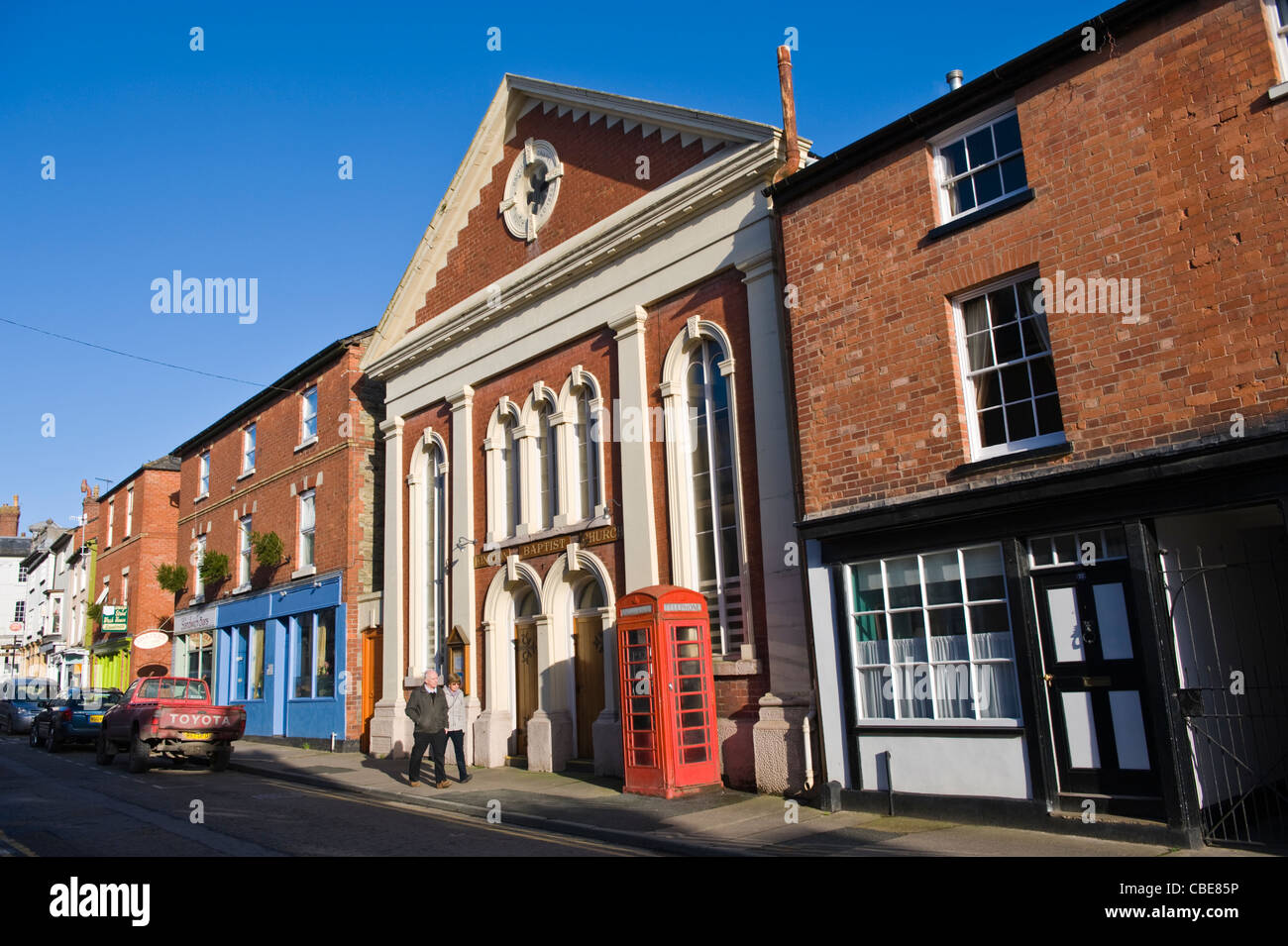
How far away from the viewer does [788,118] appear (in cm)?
1353

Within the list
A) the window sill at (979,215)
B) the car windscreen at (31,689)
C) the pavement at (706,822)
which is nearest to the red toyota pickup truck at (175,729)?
the pavement at (706,822)

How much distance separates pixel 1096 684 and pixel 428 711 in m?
9.65

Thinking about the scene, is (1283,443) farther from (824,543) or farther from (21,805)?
(21,805)

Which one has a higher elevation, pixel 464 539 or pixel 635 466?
pixel 635 466

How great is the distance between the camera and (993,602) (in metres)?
10.1

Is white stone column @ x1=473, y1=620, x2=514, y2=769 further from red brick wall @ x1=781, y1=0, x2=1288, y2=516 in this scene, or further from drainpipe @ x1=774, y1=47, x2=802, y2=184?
drainpipe @ x1=774, y1=47, x2=802, y2=184

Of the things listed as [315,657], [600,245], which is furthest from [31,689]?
[600,245]

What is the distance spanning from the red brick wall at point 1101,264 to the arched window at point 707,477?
2233 mm

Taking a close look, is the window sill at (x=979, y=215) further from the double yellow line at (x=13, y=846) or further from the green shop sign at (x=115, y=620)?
the green shop sign at (x=115, y=620)

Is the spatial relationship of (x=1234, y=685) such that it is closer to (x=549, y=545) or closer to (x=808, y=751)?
(x=808, y=751)

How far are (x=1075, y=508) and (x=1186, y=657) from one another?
1.68 m

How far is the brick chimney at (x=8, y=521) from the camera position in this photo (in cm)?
7425
